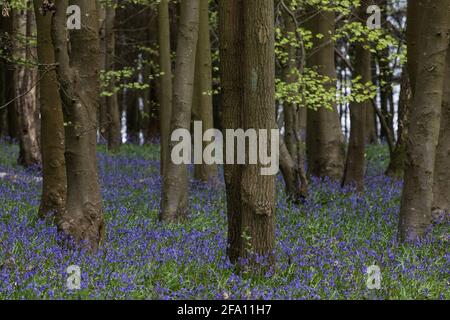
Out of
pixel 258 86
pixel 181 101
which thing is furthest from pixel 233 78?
pixel 181 101

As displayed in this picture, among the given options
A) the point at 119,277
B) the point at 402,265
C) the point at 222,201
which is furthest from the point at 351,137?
the point at 119,277

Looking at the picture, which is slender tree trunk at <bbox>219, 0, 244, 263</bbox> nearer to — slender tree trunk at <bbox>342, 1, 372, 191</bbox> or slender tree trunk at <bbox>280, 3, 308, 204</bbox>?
slender tree trunk at <bbox>280, 3, 308, 204</bbox>

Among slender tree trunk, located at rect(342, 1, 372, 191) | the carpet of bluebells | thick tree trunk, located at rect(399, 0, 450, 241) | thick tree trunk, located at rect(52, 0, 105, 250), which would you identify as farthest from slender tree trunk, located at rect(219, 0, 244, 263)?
slender tree trunk, located at rect(342, 1, 372, 191)

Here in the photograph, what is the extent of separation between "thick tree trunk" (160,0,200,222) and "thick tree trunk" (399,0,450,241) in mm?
3738

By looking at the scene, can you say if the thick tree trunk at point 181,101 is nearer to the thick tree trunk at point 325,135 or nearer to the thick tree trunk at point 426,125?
the thick tree trunk at point 426,125

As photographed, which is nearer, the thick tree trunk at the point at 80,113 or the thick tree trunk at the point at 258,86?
the thick tree trunk at the point at 258,86

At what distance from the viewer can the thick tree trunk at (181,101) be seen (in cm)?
1087

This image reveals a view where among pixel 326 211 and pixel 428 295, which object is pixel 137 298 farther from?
pixel 326 211

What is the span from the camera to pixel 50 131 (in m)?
10.0

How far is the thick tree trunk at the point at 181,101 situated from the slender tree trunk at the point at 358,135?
4371 mm

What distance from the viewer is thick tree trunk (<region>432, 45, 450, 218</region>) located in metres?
11.3

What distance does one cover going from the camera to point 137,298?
20.4 feet

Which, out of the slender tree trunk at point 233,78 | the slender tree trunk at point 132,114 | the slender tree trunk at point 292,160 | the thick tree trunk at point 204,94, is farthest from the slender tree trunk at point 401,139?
the slender tree trunk at point 132,114

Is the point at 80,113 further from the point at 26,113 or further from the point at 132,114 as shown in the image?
the point at 132,114
